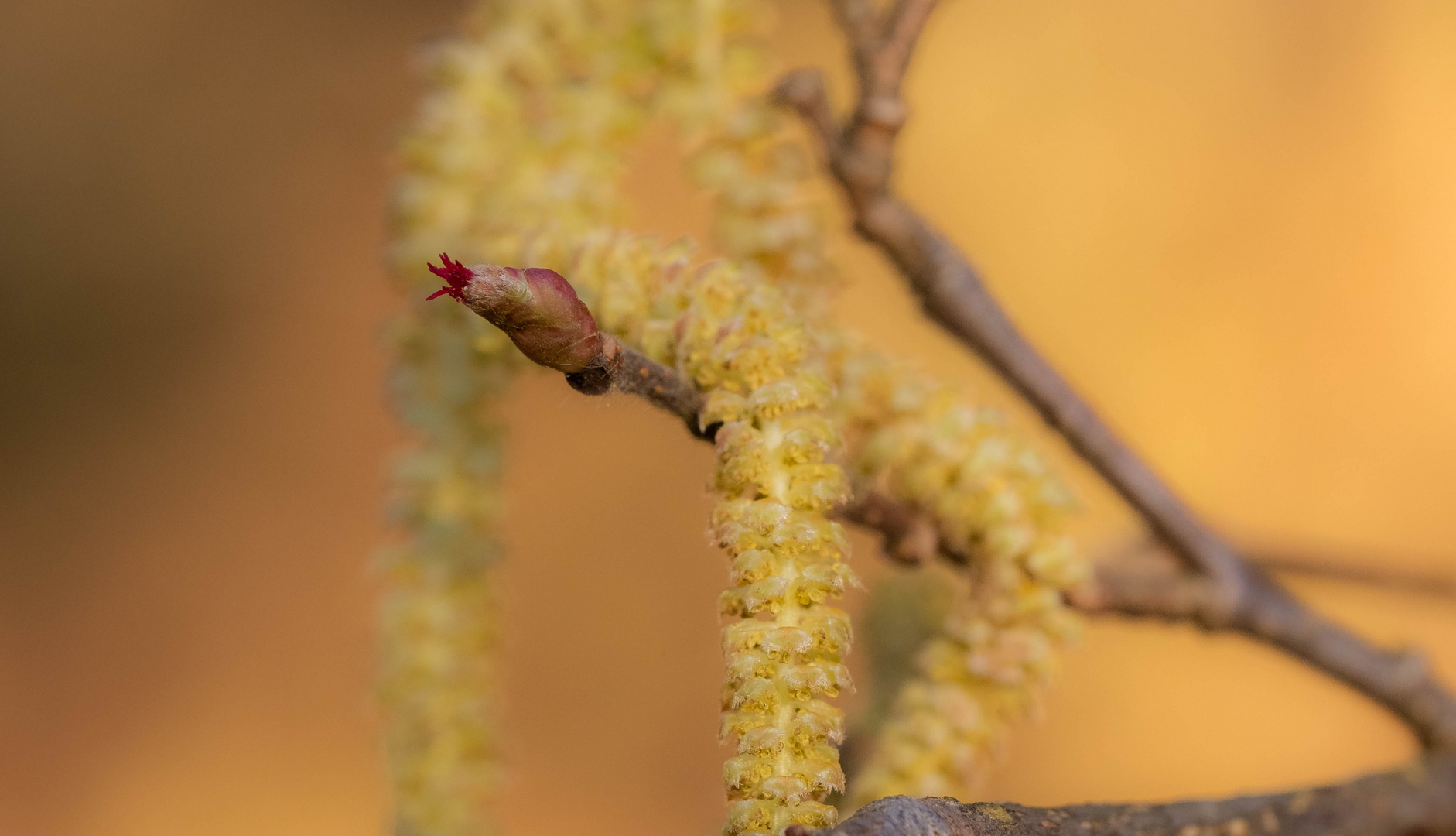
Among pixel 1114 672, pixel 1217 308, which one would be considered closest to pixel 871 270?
pixel 1217 308

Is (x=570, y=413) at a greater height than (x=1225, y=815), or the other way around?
(x=570, y=413)

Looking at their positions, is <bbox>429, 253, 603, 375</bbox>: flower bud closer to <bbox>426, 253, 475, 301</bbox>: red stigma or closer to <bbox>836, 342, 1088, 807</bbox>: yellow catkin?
<bbox>426, 253, 475, 301</bbox>: red stigma

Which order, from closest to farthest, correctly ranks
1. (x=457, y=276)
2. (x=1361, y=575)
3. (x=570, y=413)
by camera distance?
(x=457, y=276) → (x=1361, y=575) → (x=570, y=413)

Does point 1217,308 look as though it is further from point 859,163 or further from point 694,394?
point 694,394

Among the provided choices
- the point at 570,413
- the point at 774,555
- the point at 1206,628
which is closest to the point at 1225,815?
the point at 774,555

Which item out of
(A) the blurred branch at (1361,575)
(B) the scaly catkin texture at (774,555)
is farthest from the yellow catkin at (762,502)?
(A) the blurred branch at (1361,575)

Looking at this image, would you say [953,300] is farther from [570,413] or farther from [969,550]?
[570,413]

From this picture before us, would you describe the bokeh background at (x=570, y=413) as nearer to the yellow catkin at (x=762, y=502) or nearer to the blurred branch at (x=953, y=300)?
the blurred branch at (x=953, y=300)
